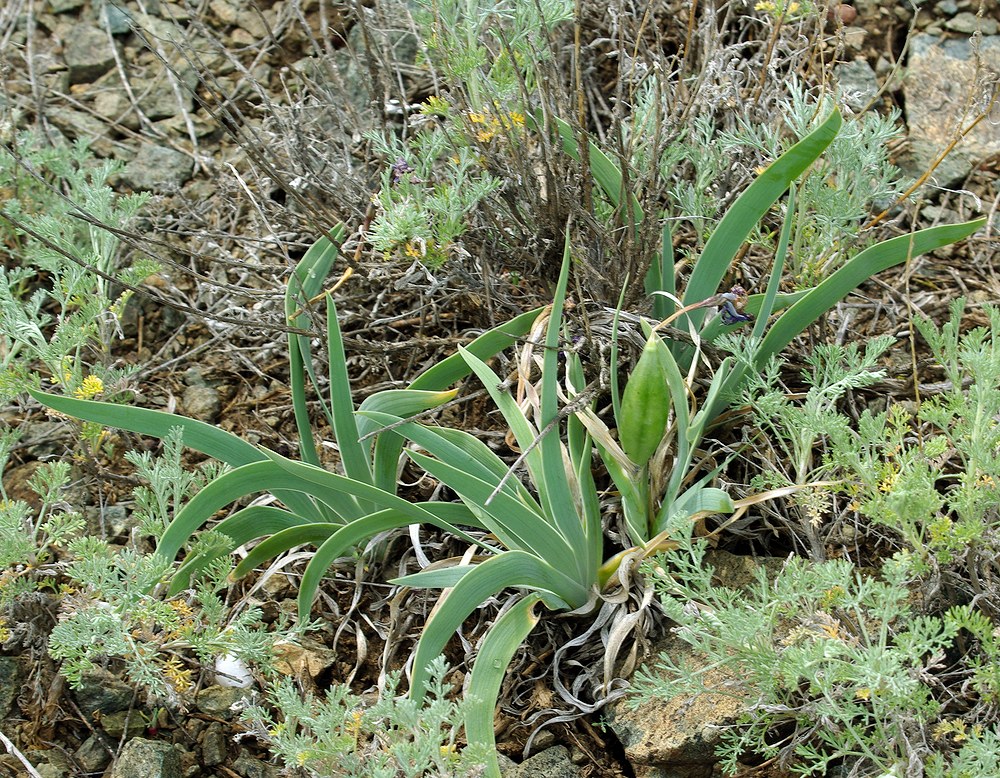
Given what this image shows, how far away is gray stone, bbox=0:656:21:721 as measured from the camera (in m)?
1.97

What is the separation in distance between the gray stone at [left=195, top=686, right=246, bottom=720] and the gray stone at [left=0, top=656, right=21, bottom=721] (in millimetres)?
376

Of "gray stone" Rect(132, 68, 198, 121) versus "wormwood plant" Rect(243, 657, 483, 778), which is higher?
"gray stone" Rect(132, 68, 198, 121)

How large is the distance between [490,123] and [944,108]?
146 cm

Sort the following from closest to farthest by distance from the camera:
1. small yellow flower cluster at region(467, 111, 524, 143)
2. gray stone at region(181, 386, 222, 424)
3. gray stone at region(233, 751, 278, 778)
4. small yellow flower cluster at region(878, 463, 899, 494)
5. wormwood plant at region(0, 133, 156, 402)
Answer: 1. small yellow flower cluster at region(878, 463, 899, 494)
2. gray stone at region(233, 751, 278, 778)
3. small yellow flower cluster at region(467, 111, 524, 143)
4. wormwood plant at region(0, 133, 156, 402)
5. gray stone at region(181, 386, 222, 424)

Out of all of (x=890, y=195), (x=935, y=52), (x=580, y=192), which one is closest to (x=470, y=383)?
(x=580, y=192)

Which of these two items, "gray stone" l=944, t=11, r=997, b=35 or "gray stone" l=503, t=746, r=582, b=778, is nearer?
"gray stone" l=503, t=746, r=582, b=778

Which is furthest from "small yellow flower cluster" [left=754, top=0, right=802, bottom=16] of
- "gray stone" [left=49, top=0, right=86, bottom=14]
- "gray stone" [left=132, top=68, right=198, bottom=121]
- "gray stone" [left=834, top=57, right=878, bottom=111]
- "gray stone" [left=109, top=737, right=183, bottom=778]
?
"gray stone" [left=49, top=0, right=86, bottom=14]

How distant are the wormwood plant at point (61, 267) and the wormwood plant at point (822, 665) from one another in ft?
4.34

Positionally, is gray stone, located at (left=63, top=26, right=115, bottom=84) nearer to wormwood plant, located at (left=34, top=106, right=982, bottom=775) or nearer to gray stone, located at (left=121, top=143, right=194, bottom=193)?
gray stone, located at (left=121, top=143, right=194, bottom=193)

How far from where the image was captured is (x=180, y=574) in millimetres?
1961

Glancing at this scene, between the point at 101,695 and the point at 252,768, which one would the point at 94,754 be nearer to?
the point at 101,695

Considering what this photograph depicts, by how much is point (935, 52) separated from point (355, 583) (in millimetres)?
2286

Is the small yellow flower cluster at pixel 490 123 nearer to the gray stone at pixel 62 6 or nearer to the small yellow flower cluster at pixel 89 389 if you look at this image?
the small yellow flower cluster at pixel 89 389

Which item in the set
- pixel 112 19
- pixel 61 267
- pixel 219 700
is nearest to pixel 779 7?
pixel 61 267
